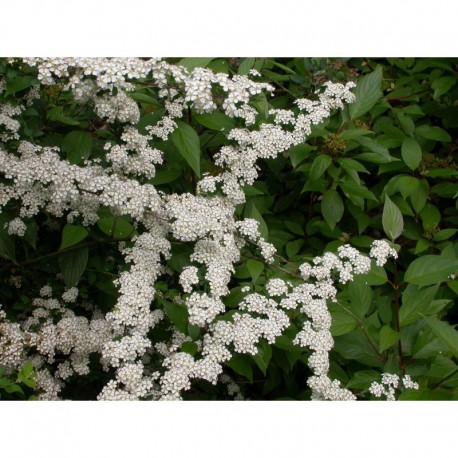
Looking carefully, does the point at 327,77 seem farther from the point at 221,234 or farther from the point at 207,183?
the point at 221,234

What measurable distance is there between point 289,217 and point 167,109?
1017 mm

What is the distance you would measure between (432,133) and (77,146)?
182cm

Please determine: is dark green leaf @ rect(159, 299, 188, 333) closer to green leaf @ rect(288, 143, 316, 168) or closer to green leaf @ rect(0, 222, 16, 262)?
green leaf @ rect(0, 222, 16, 262)

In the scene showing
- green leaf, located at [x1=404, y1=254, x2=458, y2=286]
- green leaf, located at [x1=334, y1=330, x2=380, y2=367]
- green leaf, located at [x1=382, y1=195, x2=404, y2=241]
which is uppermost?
green leaf, located at [x1=382, y1=195, x2=404, y2=241]

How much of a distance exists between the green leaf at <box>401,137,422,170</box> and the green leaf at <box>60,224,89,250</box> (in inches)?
62.2

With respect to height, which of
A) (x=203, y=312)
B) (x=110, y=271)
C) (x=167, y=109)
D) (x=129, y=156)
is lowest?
(x=110, y=271)

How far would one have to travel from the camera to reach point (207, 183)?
207cm

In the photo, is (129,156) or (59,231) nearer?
(129,156)

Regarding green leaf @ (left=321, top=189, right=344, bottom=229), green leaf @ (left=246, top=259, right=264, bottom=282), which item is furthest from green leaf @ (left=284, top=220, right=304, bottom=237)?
green leaf @ (left=246, top=259, right=264, bottom=282)

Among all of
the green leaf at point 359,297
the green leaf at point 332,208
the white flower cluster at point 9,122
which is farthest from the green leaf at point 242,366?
the white flower cluster at point 9,122

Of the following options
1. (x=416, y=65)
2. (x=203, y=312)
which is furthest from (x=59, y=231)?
(x=416, y=65)

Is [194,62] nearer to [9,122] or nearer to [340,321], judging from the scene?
[9,122]

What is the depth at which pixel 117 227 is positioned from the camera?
7.08ft

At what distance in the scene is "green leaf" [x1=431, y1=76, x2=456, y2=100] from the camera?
286 centimetres
